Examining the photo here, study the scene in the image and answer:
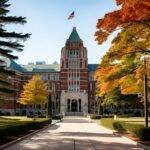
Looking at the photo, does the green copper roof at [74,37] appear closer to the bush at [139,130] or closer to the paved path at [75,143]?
the bush at [139,130]

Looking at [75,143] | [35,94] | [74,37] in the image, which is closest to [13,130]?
[75,143]

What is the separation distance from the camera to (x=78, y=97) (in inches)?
4710

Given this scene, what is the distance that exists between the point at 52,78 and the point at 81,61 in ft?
45.2

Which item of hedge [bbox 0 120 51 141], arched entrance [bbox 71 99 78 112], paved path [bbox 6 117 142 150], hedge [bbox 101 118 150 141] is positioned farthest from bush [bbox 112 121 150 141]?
arched entrance [bbox 71 99 78 112]

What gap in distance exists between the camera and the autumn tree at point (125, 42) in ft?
60.8

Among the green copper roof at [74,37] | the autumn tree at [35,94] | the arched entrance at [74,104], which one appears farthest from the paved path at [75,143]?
the green copper roof at [74,37]

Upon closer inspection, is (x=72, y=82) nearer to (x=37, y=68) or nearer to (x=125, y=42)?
(x=37, y=68)

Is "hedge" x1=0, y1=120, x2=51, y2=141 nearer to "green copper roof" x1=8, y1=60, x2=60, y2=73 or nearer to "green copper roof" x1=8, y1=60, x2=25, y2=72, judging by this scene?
"green copper roof" x1=8, y1=60, x2=25, y2=72

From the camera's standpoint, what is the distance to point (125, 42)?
22.0 metres

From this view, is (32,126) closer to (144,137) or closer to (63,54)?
(144,137)

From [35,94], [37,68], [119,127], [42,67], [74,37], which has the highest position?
[74,37]

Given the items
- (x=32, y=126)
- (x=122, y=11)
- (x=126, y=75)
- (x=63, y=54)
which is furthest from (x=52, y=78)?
(x=122, y=11)

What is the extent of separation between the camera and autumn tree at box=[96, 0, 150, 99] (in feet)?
60.8

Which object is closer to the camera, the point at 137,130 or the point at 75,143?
the point at 75,143
